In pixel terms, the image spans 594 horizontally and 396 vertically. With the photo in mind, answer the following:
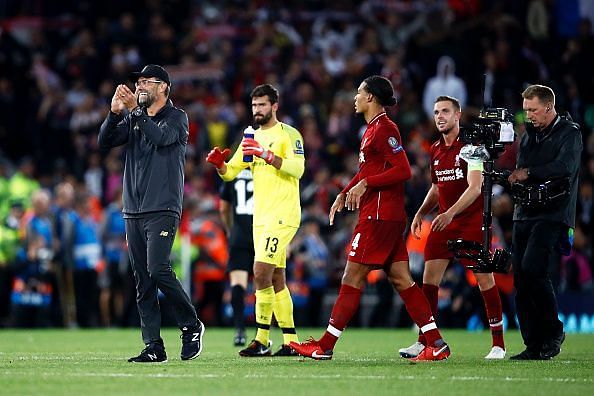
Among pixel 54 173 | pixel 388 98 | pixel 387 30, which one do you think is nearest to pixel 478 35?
pixel 387 30

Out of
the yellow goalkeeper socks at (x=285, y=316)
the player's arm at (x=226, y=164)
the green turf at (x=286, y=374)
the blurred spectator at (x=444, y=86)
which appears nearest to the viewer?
the green turf at (x=286, y=374)

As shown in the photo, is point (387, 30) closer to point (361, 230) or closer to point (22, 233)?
point (22, 233)

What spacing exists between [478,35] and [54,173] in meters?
8.54

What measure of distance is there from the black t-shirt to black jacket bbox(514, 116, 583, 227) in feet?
12.3

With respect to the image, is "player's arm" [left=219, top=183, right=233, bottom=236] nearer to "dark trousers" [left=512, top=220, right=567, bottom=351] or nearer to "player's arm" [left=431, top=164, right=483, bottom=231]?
"player's arm" [left=431, top=164, right=483, bottom=231]

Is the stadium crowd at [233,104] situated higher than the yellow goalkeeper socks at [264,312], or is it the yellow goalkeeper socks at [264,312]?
the stadium crowd at [233,104]

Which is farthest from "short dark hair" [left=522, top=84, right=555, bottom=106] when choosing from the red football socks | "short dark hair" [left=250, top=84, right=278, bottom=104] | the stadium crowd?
the stadium crowd

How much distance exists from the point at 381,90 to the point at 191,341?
2867 mm

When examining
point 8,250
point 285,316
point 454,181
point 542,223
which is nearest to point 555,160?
point 542,223

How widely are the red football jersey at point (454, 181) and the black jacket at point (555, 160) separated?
1.32ft

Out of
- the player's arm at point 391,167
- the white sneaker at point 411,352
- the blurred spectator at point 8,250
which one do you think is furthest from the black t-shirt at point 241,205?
the blurred spectator at point 8,250

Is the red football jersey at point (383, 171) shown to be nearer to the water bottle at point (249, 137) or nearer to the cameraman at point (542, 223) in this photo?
the water bottle at point (249, 137)

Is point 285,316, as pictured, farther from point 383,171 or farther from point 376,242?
point 383,171

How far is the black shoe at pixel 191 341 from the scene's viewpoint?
11.7 metres
